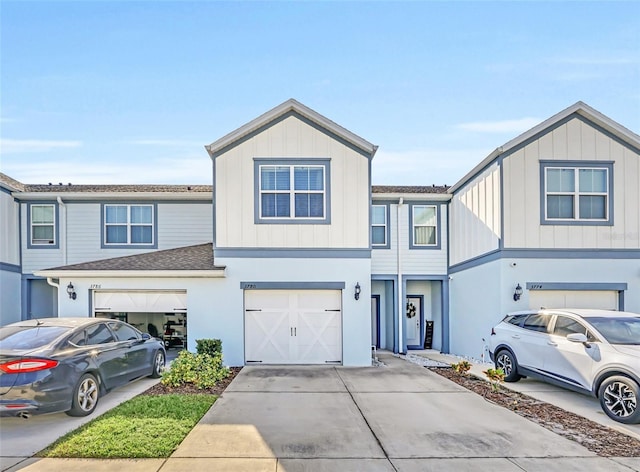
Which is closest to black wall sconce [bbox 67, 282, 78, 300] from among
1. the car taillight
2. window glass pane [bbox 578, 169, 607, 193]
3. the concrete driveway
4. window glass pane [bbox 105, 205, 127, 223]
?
window glass pane [bbox 105, 205, 127, 223]

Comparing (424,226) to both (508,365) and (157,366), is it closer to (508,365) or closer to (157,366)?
(508,365)

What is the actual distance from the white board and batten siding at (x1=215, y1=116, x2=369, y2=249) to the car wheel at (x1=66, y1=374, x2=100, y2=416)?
5516 millimetres

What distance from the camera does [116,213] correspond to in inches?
607

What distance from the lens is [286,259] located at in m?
12.5

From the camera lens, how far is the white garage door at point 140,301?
12.5 metres

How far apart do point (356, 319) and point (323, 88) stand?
24.6ft

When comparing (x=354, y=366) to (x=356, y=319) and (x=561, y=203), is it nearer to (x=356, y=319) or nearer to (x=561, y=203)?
(x=356, y=319)

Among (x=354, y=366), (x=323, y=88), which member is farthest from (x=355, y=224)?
(x=323, y=88)

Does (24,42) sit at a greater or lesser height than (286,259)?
greater

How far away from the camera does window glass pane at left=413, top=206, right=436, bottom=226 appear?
16.2 meters

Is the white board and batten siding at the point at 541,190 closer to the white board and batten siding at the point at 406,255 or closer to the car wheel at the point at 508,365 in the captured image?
the car wheel at the point at 508,365

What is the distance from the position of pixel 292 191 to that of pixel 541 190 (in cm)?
673

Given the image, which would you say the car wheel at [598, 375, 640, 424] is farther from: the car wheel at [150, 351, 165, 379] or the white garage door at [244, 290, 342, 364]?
the car wheel at [150, 351, 165, 379]

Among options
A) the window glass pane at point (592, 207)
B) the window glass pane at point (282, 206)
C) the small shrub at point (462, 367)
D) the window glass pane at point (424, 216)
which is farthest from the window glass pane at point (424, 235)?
the small shrub at point (462, 367)
